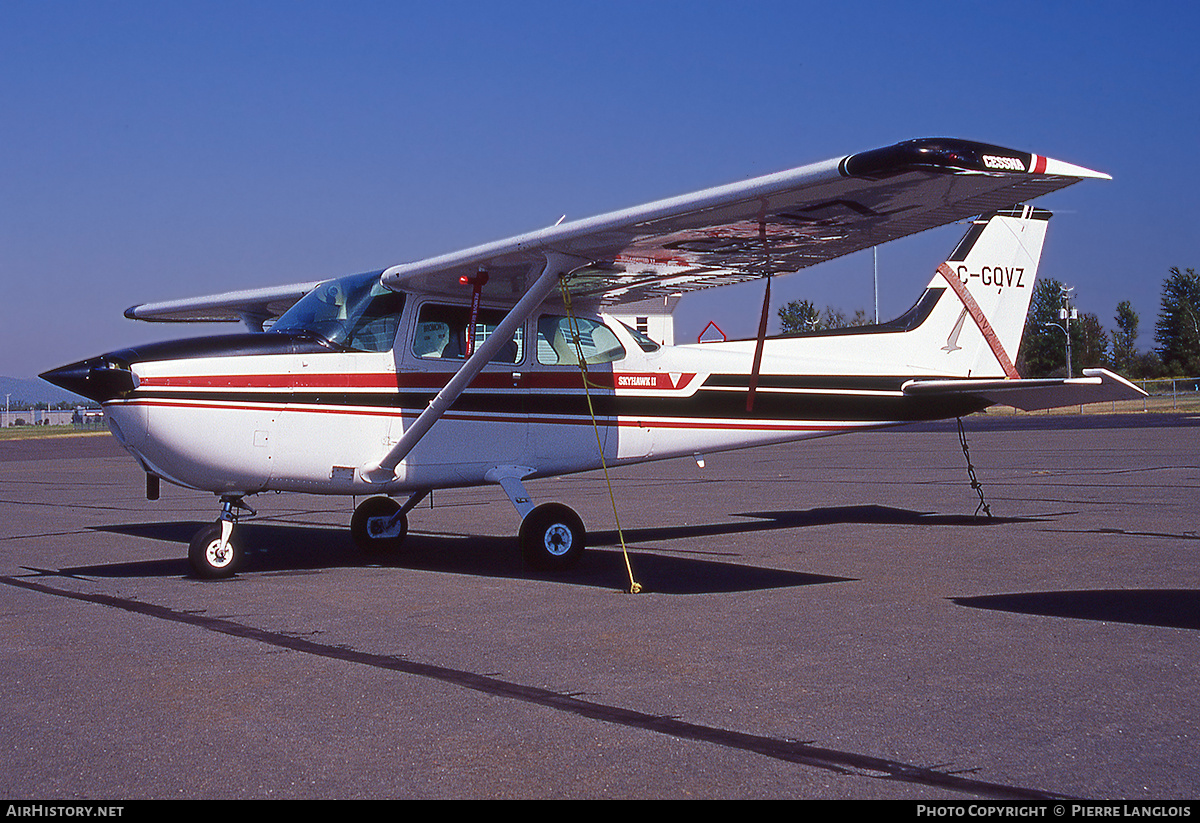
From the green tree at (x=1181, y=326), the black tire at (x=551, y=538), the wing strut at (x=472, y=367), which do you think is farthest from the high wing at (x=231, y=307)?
the green tree at (x=1181, y=326)

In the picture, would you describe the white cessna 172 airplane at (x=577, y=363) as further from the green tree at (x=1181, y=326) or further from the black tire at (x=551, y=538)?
the green tree at (x=1181, y=326)

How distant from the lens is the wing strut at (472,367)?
7.93 m

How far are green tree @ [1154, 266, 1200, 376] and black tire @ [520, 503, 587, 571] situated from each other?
314ft

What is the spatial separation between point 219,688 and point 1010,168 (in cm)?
467

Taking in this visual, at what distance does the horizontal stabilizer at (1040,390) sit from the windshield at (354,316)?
526 cm

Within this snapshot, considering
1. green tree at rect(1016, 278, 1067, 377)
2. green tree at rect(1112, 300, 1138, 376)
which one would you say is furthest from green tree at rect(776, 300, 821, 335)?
green tree at rect(1112, 300, 1138, 376)

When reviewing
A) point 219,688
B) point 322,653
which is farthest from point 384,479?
point 219,688

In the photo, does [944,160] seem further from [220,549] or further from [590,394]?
[220,549]

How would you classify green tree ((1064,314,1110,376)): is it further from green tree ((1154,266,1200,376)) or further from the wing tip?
the wing tip

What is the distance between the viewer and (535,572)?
827 cm

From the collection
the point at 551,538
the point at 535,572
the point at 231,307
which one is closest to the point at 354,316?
the point at 551,538

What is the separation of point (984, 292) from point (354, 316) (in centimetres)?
649

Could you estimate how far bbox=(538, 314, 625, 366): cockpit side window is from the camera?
9.23m

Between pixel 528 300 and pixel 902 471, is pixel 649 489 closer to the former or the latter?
pixel 902 471
